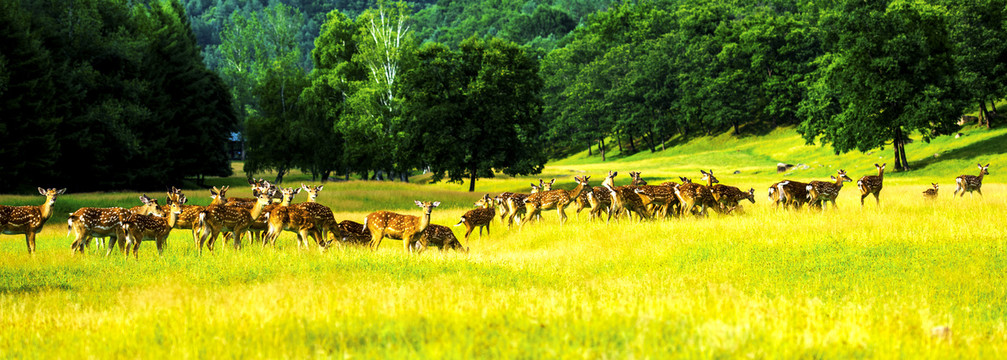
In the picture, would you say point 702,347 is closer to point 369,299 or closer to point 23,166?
point 369,299

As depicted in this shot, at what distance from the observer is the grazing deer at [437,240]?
51.6 feet

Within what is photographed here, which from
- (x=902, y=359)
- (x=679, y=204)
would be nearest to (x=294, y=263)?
(x=902, y=359)

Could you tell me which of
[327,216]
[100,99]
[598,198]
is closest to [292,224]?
[327,216]

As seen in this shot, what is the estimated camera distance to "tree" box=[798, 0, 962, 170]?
4378cm

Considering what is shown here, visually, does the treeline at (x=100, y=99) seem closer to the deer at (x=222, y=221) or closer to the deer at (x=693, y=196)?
the deer at (x=222, y=221)

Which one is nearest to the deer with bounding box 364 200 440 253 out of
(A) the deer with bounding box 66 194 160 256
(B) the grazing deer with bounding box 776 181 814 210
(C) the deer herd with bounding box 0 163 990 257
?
(C) the deer herd with bounding box 0 163 990 257

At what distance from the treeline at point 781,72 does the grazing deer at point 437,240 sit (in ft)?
129

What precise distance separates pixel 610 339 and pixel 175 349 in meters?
3.99

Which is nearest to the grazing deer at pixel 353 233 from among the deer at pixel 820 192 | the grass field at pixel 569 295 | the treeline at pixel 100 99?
the grass field at pixel 569 295

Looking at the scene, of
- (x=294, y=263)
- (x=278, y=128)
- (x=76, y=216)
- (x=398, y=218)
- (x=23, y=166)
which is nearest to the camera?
(x=294, y=263)

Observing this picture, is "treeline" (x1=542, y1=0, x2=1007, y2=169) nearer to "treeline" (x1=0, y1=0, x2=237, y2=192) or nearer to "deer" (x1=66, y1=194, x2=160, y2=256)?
"treeline" (x1=0, y1=0, x2=237, y2=192)

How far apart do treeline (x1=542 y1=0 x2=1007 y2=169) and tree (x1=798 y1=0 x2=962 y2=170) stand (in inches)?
3.7

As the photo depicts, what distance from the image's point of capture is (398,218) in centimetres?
1588

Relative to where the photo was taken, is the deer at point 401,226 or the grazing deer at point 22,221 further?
the deer at point 401,226
